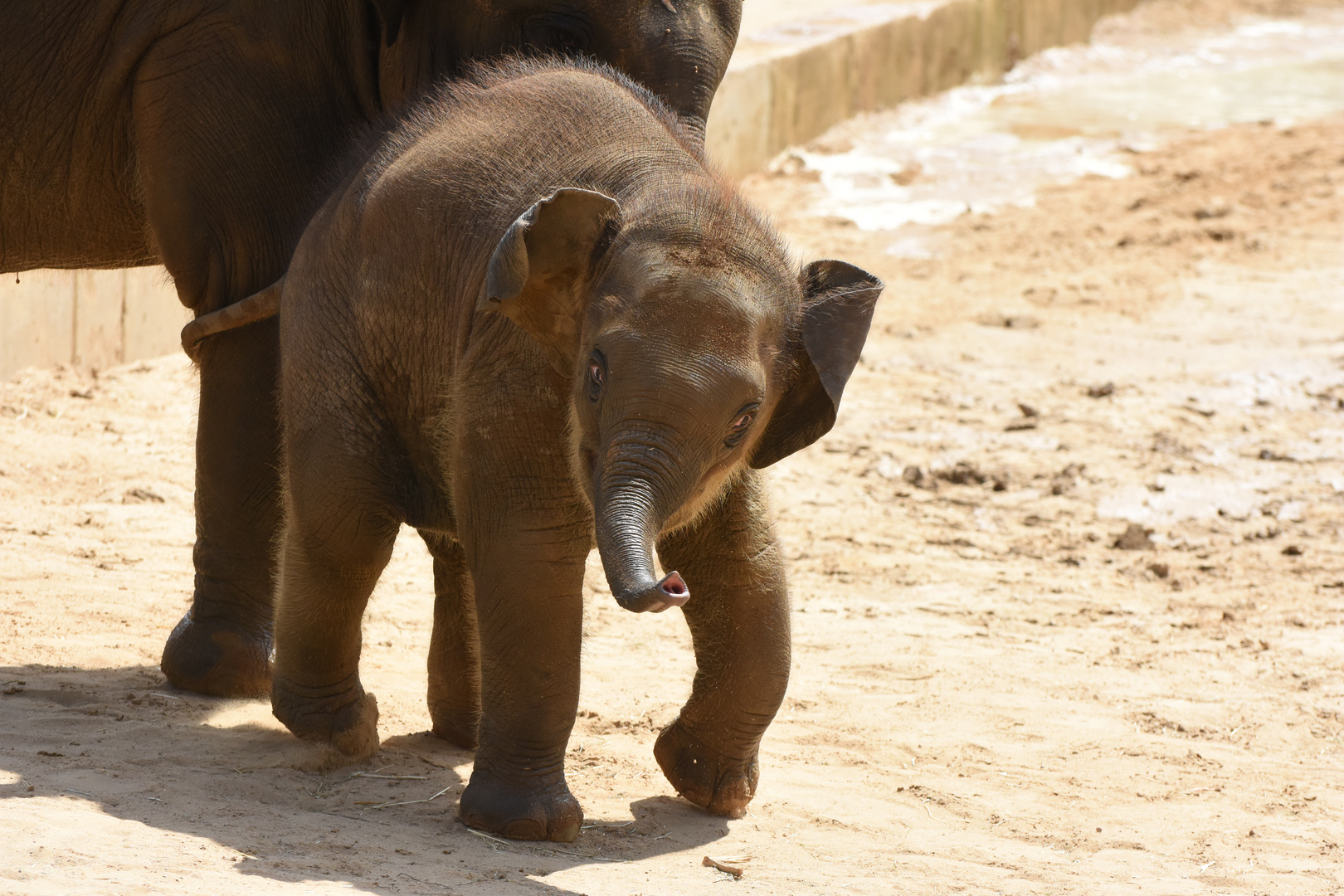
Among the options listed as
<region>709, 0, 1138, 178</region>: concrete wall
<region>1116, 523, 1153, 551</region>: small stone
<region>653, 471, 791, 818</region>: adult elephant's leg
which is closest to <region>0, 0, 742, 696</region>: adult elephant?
<region>653, 471, 791, 818</region>: adult elephant's leg

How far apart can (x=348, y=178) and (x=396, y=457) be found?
750 millimetres

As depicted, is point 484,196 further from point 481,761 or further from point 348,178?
point 481,761

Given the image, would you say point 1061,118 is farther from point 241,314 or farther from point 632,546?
point 632,546

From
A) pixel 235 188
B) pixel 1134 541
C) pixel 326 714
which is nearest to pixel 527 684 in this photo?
pixel 326 714

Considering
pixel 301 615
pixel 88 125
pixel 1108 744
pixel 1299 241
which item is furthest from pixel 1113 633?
pixel 1299 241

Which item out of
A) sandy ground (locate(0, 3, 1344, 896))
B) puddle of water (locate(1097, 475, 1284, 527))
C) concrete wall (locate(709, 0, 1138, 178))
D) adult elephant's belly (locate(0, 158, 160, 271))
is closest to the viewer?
sandy ground (locate(0, 3, 1344, 896))

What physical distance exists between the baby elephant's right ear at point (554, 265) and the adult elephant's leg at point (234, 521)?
49.8 inches

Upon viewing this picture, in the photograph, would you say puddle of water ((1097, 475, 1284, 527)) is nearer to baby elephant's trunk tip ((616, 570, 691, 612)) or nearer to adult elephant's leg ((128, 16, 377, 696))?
adult elephant's leg ((128, 16, 377, 696))

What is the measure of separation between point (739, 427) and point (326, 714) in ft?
5.08

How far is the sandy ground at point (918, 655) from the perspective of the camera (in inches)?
159

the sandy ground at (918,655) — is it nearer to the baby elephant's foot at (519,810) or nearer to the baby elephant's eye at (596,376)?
the baby elephant's foot at (519,810)

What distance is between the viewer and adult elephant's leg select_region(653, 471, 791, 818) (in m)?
4.23

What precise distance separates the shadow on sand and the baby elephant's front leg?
0.08m

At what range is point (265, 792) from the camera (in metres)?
4.29
